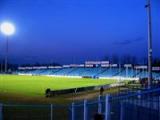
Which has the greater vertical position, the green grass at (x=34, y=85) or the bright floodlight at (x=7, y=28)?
the bright floodlight at (x=7, y=28)

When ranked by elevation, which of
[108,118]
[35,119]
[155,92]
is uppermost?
[155,92]

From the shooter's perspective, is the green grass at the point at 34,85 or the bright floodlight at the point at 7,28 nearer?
the bright floodlight at the point at 7,28

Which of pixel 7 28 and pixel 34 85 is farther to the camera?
pixel 34 85

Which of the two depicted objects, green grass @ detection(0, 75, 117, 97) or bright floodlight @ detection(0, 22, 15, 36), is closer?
bright floodlight @ detection(0, 22, 15, 36)

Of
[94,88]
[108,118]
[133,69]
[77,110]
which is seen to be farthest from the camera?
[133,69]

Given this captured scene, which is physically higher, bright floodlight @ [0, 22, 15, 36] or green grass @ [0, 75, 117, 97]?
bright floodlight @ [0, 22, 15, 36]

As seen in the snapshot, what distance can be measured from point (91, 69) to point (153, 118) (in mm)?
152354

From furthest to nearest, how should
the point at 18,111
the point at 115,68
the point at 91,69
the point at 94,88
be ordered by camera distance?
the point at 91,69
the point at 115,68
the point at 94,88
the point at 18,111

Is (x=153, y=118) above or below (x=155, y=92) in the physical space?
below

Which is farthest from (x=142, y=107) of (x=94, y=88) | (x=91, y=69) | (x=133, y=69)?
(x=91, y=69)

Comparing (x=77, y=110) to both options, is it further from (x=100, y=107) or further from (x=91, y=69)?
(x=91, y=69)

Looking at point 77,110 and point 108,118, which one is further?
point 77,110

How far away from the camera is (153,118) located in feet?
20.4

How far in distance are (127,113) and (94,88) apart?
45.6m
